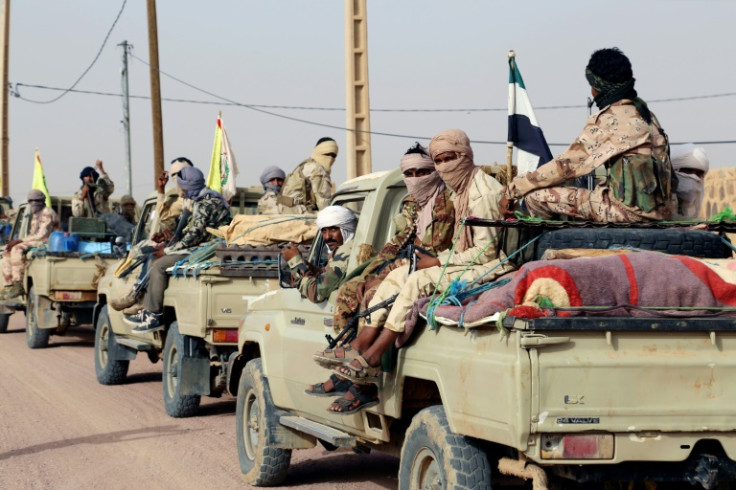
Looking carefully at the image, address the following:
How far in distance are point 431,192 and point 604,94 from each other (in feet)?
3.73

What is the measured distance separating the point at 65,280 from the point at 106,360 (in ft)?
10.4

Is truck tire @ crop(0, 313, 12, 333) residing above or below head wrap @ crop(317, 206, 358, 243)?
below

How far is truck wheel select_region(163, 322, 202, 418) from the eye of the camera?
10391mm

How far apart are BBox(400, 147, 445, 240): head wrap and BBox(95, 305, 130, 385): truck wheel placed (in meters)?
7.40

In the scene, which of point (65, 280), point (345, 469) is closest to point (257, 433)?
point (345, 469)

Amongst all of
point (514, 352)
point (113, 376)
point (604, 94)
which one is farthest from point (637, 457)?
point (113, 376)

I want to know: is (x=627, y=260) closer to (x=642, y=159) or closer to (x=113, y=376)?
(x=642, y=159)

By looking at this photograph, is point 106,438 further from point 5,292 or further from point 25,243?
point 5,292

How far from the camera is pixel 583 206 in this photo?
574 cm

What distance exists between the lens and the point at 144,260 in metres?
11.6

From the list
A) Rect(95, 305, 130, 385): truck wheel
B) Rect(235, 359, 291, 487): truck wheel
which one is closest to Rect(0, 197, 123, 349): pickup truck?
Rect(95, 305, 130, 385): truck wheel

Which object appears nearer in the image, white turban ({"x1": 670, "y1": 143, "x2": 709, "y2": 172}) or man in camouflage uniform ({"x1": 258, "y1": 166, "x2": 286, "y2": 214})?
white turban ({"x1": 670, "y1": 143, "x2": 709, "y2": 172})

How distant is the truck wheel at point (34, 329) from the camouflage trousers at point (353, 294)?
1145 centimetres

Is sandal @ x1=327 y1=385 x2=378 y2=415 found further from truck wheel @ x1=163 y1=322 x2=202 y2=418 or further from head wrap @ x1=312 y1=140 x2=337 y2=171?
head wrap @ x1=312 y1=140 x2=337 y2=171
